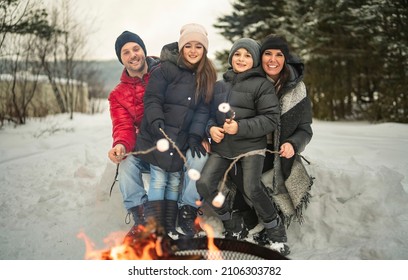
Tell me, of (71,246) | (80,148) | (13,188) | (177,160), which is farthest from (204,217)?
(80,148)

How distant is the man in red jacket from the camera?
227 centimetres

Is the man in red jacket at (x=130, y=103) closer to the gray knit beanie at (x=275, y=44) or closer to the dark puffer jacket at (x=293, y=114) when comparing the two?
the gray knit beanie at (x=275, y=44)

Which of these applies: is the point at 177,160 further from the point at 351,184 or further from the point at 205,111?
the point at 351,184

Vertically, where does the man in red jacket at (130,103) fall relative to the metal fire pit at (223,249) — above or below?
above

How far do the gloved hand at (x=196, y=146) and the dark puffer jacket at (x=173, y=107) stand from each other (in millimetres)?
30

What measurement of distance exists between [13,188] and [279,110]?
A: 8.10 ft

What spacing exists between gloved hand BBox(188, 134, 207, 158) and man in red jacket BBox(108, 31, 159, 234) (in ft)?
1.43

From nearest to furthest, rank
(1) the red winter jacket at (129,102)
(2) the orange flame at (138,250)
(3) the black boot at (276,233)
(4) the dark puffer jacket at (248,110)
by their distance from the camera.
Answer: (2) the orange flame at (138,250)
(4) the dark puffer jacket at (248,110)
(3) the black boot at (276,233)
(1) the red winter jacket at (129,102)

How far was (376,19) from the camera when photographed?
5.04m

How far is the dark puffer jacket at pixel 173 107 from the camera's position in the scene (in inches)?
85.4

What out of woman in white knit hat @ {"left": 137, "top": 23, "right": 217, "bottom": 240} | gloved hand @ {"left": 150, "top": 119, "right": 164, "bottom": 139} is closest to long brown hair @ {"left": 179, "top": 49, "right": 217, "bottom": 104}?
woman in white knit hat @ {"left": 137, "top": 23, "right": 217, "bottom": 240}

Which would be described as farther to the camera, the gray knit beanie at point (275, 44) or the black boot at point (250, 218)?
the black boot at point (250, 218)

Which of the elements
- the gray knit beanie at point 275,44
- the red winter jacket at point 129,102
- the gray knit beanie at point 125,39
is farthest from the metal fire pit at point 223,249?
the gray knit beanie at point 125,39

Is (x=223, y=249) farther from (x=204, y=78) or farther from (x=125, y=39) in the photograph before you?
(x=125, y=39)
